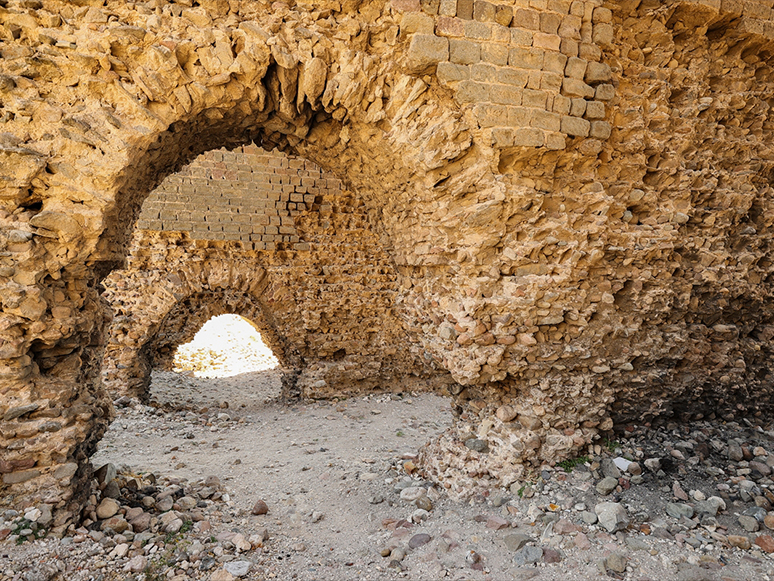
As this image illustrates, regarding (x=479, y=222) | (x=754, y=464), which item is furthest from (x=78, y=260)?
(x=754, y=464)

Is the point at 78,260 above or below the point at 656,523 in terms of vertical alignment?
above

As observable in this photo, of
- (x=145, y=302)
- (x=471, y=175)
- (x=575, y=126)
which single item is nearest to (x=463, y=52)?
(x=471, y=175)

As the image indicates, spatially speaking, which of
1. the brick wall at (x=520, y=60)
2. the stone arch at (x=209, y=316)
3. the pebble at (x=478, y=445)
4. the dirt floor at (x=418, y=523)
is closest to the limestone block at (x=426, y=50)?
the brick wall at (x=520, y=60)

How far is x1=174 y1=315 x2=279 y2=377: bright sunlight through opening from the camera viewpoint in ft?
30.3

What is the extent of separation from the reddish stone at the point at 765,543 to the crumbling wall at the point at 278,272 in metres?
3.93

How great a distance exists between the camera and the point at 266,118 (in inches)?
119

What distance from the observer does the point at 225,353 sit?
34.3 ft

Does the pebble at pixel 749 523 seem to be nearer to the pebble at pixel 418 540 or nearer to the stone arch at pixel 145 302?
the pebble at pixel 418 540

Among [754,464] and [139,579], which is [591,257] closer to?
[754,464]

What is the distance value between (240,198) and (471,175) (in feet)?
13.5

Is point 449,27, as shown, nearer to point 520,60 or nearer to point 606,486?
point 520,60

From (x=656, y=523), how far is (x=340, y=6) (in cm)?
359

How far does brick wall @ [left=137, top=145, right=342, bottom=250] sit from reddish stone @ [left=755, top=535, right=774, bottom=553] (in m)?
5.43

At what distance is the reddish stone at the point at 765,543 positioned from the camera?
2.24 meters
